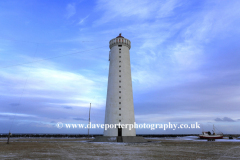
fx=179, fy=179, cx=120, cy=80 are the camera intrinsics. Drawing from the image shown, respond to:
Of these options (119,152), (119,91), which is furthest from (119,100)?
(119,152)

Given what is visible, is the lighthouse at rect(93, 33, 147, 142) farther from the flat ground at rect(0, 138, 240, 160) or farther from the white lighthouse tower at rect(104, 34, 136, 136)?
the flat ground at rect(0, 138, 240, 160)

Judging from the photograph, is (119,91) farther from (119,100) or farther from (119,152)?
(119,152)

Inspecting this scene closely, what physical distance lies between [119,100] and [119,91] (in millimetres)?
1765

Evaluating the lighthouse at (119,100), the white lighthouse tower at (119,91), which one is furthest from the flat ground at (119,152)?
the white lighthouse tower at (119,91)

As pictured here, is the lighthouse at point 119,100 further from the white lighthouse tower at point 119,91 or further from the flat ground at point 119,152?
the flat ground at point 119,152

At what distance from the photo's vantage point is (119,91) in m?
35.2

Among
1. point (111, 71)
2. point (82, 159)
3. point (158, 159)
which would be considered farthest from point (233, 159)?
point (111, 71)

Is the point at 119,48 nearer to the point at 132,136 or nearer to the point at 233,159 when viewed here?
the point at 132,136

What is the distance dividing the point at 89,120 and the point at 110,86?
19773mm

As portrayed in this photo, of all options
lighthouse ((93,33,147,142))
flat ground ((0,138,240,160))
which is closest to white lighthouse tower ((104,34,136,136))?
lighthouse ((93,33,147,142))

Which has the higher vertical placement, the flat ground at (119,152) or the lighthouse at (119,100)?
the lighthouse at (119,100)

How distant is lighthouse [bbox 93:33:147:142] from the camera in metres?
33.8

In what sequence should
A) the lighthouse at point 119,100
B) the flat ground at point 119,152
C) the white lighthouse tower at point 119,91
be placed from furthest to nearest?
the white lighthouse tower at point 119,91 < the lighthouse at point 119,100 < the flat ground at point 119,152

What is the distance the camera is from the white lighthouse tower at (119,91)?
34188mm
